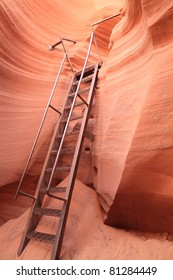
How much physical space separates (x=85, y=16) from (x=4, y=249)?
4.01 meters

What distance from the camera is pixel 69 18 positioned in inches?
170

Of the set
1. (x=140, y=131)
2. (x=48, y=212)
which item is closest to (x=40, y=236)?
(x=48, y=212)

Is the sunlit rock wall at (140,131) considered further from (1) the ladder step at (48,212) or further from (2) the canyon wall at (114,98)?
(1) the ladder step at (48,212)

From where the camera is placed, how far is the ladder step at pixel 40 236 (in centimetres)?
204

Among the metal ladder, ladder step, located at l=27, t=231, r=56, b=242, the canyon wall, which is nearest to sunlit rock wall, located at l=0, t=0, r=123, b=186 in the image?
the canyon wall

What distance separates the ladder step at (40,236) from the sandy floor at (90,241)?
0.07m

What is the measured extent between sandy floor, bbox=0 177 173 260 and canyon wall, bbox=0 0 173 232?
102mm

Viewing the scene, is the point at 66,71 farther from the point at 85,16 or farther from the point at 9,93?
the point at 85,16

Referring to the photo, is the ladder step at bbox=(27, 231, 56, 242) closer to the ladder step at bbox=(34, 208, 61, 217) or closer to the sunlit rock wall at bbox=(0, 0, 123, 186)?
the ladder step at bbox=(34, 208, 61, 217)

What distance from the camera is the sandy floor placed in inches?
74.2

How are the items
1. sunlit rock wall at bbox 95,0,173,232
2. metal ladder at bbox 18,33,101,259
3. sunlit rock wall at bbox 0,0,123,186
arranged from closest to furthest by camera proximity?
1. sunlit rock wall at bbox 95,0,173,232
2. metal ladder at bbox 18,33,101,259
3. sunlit rock wall at bbox 0,0,123,186

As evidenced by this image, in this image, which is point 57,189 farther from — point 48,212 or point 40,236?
point 40,236

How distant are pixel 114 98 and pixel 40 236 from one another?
4.96 feet

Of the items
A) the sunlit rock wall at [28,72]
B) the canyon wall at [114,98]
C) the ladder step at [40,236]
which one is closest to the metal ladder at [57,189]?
the ladder step at [40,236]
